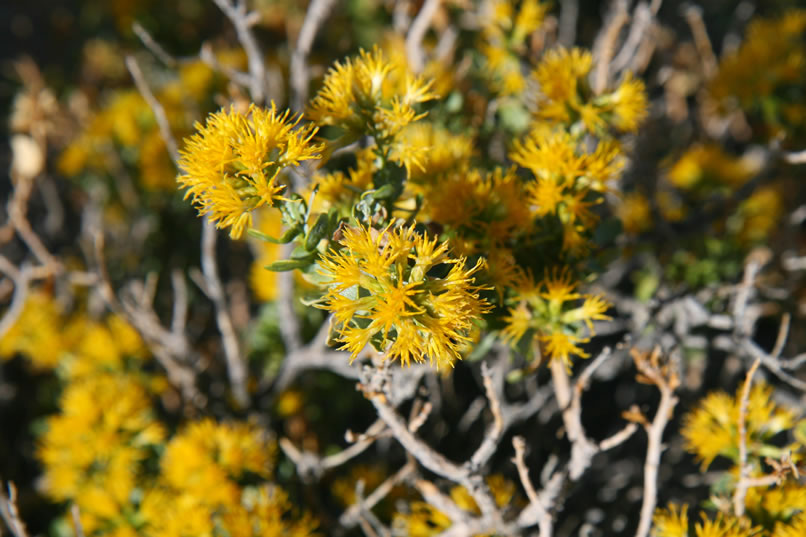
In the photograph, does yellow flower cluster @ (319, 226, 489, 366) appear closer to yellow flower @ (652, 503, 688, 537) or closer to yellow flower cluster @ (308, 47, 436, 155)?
yellow flower cluster @ (308, 47, 436, 155)

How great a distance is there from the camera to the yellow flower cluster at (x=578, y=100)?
1171 millimetres

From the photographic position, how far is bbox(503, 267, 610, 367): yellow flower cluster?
1032 mm

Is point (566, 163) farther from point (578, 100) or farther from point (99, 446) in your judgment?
point (99, 446)

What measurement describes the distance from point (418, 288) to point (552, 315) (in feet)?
1.11

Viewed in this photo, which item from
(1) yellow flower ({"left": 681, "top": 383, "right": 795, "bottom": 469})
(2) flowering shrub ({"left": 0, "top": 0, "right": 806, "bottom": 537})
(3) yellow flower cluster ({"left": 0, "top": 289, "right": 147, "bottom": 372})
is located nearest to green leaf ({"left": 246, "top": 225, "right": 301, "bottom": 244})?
(2) flowering shrub ({"left": 0, "top": 0, "right": 806, "bottom": 537})

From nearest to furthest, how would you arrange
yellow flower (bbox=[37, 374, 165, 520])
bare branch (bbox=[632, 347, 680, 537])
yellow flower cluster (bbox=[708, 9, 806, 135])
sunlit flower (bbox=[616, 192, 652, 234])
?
bare branch (bbox=[632, 347, 680, 537]), yellow flower (bbox=[37, 374, 165, 520]), yellow flower cluster (bbox=[708, 9, 806, 135]), sunlit flower (bbox=[616, 192, 652, 234])

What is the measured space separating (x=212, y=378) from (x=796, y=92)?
6.69 ft

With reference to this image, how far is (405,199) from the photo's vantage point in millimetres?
1035

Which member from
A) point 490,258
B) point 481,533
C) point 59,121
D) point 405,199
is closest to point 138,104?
point 59,121

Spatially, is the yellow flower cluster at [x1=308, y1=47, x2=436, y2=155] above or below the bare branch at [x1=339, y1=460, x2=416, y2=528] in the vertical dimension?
above

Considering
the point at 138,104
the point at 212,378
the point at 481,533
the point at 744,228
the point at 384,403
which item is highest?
the point at 138,104

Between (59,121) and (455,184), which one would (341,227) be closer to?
(455,184)

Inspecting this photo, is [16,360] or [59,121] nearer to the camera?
[16,360]

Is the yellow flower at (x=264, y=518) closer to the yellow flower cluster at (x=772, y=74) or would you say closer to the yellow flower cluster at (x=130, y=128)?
the yellow flower cluster at (x=130, y=128)
